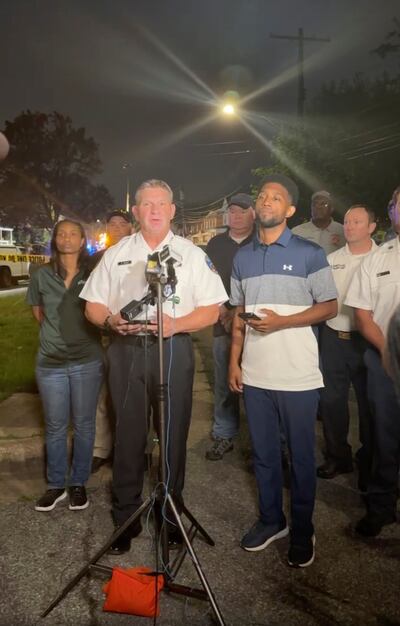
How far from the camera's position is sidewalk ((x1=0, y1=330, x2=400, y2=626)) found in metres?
2.70

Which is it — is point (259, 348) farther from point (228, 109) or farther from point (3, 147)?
point (228, 109)

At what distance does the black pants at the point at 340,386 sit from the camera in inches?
167

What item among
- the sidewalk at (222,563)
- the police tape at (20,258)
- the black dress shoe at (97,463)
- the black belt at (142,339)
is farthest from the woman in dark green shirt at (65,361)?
the police tape at (20,258)

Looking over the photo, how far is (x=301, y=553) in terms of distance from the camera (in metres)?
3.11

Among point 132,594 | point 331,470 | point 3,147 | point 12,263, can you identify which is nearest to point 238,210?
point 3,147

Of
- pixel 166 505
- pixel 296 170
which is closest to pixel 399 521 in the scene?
pixel 166 505

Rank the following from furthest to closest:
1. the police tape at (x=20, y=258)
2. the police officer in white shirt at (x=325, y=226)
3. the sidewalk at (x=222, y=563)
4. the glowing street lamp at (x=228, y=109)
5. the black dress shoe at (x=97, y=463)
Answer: the police tape at (x=20, y=258), the glowing street lamp at (x=228, y=109), the police officer in white shirt at (x=325, y=226), the black dress shoe at (x=97, y=463), the sidewalk at (x=222, y=563)

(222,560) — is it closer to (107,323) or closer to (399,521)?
(399,521)

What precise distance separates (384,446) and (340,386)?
89 cm

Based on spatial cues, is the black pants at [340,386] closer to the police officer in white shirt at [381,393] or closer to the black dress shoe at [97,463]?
the police officer in white shirt at [381,393]

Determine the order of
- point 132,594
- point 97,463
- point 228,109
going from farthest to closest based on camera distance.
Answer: point 228,109 → point 97,463 → point 132,594

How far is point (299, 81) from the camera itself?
2148cm

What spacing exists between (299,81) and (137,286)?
21.1 m

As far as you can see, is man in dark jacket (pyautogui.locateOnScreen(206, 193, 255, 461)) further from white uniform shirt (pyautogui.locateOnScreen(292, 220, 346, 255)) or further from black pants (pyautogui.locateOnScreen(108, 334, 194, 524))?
black pants (pyautogui.locateOnScreen(108, 334, 194, 524))
